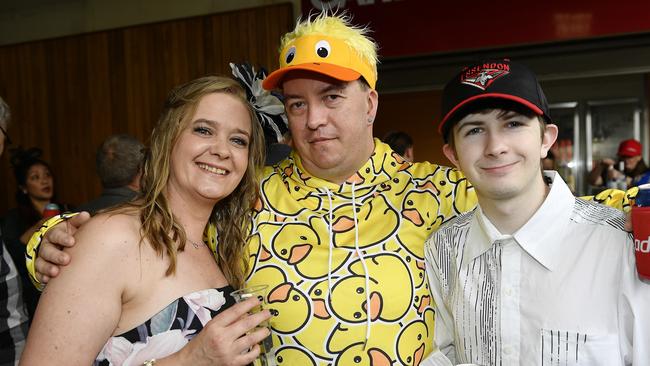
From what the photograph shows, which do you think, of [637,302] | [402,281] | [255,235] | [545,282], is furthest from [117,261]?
[637,302]

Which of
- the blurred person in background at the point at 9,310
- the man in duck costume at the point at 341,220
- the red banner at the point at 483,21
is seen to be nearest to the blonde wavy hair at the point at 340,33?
the man in duck costume at the point at 341,220

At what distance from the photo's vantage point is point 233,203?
6.23ft

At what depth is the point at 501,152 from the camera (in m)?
1.43

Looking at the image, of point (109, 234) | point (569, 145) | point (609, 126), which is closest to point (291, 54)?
point (109, 234)

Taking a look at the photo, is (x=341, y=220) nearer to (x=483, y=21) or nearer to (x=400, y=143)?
(x=400, y=143)

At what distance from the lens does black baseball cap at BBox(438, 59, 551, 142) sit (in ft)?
4.71

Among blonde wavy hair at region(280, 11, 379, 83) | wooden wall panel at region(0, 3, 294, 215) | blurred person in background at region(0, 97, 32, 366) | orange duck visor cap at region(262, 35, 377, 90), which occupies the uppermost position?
wooden wall panel at region(0, 3, 294, 215)

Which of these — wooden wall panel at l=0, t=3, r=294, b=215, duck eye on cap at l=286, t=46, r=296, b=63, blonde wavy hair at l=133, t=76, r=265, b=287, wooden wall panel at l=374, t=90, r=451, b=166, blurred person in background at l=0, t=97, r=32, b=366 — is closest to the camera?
blonde wavy hair at l=133, t=76, r=265, b=287

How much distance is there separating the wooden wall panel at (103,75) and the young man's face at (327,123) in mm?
3653

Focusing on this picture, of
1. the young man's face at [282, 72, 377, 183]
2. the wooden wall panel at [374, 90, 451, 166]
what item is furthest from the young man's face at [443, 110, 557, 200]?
the wooden wall panel at [374, 90, 451, 166]

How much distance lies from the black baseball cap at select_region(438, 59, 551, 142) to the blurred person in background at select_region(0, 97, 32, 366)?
1434 millimetres

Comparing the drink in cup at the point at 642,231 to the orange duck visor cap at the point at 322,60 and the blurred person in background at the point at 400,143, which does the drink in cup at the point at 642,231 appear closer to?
the orange duck visor cap at the point at 322,60

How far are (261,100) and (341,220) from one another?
0.52m

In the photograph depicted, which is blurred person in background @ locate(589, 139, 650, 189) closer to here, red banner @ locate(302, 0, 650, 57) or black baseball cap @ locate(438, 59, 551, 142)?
red banner @ locate(302, 0, 650, 57)
